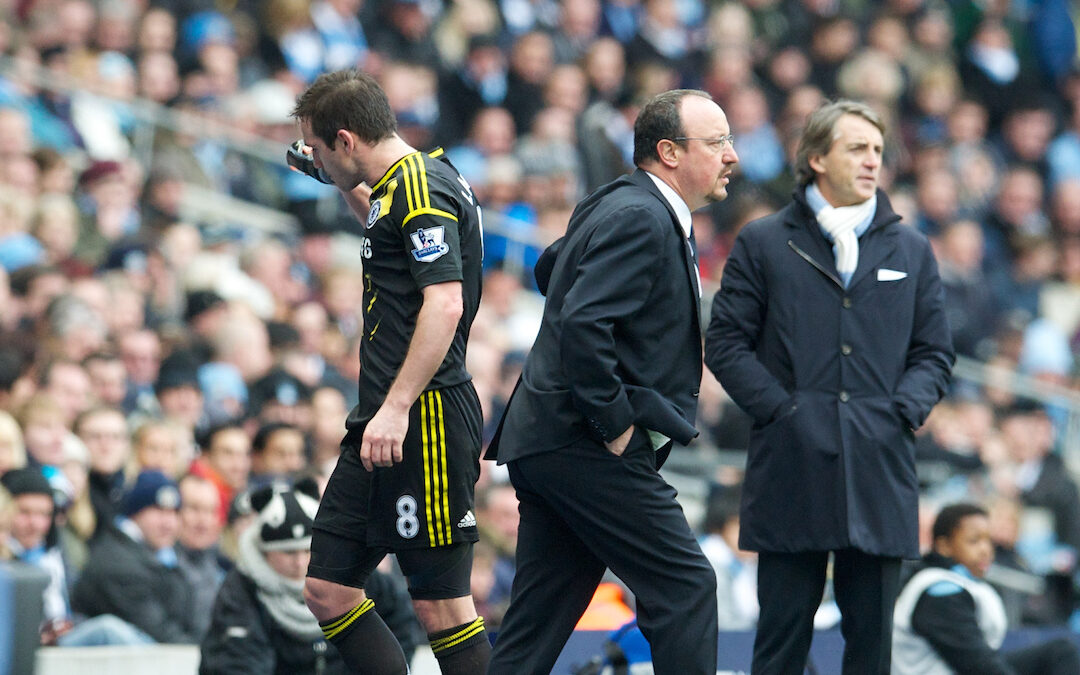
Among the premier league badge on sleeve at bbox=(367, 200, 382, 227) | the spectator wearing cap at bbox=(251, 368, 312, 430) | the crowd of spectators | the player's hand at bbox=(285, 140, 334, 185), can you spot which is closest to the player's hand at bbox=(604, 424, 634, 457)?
the premier league badge on sleeve at bbox=(367, 200, 382, 227)

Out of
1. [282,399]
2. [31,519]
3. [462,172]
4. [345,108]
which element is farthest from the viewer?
[462,172]

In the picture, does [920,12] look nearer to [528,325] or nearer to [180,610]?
[528,325]

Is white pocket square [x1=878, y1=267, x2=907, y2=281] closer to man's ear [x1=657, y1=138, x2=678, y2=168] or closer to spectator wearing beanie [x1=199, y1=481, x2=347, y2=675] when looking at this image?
man's ear [x1=657, y1=138, x2=678, y2=168]

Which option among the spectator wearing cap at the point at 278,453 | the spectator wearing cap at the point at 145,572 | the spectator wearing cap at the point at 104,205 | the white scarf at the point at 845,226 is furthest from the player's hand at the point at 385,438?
the spectator wearing cap at the point at 104,205

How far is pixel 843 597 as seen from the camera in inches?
231

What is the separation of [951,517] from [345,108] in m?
3.44

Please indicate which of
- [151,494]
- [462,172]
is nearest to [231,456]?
[151,494]

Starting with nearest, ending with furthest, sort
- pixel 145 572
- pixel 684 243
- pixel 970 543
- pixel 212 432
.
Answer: pixel 684 243 < pixel 970 543 < pixel 145 572 < pixel 212 432

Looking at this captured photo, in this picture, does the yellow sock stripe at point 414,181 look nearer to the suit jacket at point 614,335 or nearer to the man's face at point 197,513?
the suit jacket at point 614,335

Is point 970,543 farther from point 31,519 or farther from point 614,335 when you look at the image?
point 31,519

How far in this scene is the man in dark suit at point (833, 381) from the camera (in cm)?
577

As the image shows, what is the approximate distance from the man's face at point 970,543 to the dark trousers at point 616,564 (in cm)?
260

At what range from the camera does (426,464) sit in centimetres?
524

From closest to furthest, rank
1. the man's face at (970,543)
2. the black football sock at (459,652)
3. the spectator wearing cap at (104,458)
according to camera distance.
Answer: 1. the black football sock at (459,652)
2. the man's face at (970,543)
3. the spectator wearing cap at (104,458)
